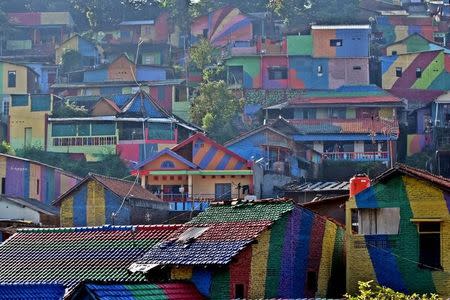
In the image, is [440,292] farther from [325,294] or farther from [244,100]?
[244,100]

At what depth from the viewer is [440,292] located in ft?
78.4

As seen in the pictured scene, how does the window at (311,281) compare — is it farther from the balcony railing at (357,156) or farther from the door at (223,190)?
the balcony railing at (357,156)

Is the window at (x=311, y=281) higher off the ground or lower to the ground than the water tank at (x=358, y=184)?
lower

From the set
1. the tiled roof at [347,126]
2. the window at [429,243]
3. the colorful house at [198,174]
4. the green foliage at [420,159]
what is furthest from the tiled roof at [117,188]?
the green foliage at [420,159]

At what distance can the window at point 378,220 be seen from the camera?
81.1ft

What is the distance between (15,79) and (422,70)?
66.3 feet

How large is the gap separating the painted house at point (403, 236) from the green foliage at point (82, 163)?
1174 inches

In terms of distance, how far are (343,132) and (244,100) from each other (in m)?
7.88

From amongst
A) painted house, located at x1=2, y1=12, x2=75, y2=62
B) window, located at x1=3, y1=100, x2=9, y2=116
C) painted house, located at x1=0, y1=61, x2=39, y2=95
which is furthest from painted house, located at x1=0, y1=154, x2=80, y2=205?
painted house, located at x1=2, y1=12, x2=75, y2=62

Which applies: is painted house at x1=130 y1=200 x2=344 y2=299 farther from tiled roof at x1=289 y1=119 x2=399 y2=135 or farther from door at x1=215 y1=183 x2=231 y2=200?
tiled roof at x1=289 y1=119 x2=399 y2=135

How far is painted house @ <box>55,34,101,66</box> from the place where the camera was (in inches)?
2837

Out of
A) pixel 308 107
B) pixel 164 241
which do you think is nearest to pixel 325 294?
pixel 164 241

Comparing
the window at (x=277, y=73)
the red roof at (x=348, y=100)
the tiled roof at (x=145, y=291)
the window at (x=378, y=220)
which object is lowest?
the tiled roof at (x=145, y=291)

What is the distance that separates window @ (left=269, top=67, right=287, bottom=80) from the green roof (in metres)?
36.0
